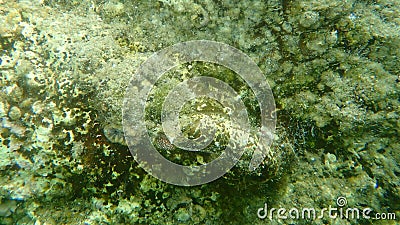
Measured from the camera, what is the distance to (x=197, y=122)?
151 centimetres

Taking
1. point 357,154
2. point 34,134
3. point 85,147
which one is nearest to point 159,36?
point 85,147

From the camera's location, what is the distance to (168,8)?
164cm

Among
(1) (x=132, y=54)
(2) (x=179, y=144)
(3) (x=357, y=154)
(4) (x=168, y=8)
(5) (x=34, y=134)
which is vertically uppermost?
(4) (x=168, y=8)

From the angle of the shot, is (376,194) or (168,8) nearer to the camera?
(376,194)

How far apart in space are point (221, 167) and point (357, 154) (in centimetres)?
72

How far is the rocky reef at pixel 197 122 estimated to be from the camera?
1.50 metres

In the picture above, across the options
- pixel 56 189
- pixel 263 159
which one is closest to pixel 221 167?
pixel 263 159

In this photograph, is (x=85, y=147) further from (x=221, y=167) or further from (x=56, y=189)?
(x=221, y=167)

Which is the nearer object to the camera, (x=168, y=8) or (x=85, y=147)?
(x=85, y=147)

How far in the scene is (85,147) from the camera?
1517 millimetres

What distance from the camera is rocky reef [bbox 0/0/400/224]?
1.50 metres

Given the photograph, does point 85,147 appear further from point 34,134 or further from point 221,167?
point 221,167

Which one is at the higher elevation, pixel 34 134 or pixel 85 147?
pixel 34 134

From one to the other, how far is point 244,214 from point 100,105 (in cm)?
96
